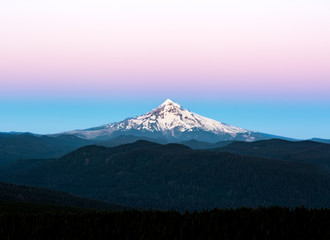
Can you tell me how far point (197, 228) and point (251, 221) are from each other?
40.4 ft

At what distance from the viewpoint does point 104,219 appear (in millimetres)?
81688

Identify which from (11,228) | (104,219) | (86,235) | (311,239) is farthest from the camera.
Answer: (104,219)

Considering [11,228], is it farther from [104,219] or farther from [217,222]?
[217,222]

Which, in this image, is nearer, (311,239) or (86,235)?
(311,239)

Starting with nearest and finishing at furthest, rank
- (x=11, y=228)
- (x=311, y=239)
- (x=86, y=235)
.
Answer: (x=311, y=239) → (x=86, y=235) → (x=11, y=228)

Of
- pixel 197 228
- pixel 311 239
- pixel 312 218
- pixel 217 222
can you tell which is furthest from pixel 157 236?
pixel 312 218

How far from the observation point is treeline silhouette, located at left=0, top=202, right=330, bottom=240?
214ft

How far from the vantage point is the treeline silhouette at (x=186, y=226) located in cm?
6519

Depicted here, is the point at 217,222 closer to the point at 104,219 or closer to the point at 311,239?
the point at 311,239

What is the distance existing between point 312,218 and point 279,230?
1170 cm

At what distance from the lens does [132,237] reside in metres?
64.5

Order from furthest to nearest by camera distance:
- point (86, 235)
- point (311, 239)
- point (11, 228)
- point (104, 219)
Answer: point (104, 219)
point (11, 228)
point (86, 235)
point (311, 239)

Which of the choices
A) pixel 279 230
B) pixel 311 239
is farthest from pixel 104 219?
pixel 311 239

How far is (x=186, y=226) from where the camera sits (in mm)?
70875
